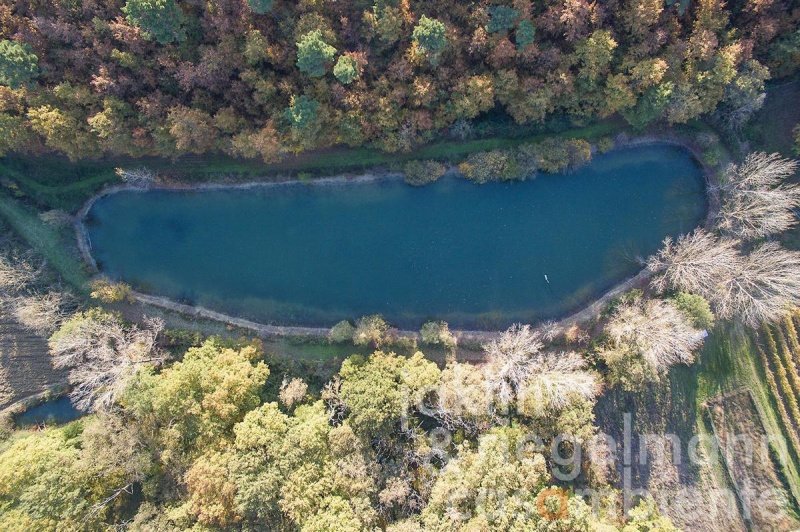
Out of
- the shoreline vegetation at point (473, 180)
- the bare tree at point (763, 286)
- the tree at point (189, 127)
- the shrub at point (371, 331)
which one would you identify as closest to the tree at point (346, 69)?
the shoreline vegetation at point (473, 180)

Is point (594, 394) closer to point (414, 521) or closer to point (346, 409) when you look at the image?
point (414, 521)

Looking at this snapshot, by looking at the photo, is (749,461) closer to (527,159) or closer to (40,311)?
(527,159)

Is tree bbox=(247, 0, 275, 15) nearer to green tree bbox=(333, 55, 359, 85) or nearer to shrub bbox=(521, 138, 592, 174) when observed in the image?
green tree bbox=(333, 55, 359, 85)

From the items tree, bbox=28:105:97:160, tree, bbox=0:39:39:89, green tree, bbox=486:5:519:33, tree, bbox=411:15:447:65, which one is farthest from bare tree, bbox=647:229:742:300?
tree, bbox=0:39:39:89

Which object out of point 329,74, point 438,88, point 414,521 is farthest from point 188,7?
point 414,521

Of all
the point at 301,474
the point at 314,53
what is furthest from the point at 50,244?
the point at 301,474
